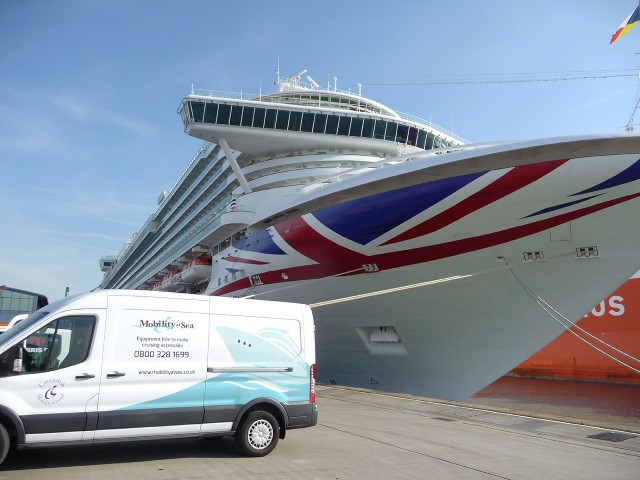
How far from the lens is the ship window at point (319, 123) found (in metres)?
19.5

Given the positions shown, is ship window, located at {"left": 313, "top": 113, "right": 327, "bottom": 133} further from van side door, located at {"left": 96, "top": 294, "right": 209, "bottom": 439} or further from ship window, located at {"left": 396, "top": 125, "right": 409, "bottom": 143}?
van side door, located at {"left": 96, "top": 294, "right": 209, "bottom": 439}

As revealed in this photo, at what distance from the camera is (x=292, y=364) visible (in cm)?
649

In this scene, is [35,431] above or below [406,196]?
below

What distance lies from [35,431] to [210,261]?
17946 mm

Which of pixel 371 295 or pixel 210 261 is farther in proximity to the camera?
pixel 210 261

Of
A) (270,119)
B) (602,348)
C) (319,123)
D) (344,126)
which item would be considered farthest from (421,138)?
(602,348)

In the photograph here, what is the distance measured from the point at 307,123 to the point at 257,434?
1512 centimetres

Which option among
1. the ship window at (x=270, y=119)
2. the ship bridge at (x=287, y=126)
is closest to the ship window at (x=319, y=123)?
the ship bridge at (x=287, y=126)

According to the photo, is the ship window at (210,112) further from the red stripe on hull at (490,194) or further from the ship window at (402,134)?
the red stripe on hull at (490,194)

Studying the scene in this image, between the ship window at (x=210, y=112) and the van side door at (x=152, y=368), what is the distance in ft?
47.4

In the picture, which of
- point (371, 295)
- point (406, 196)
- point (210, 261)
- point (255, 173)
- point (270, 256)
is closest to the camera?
point (406, 196)

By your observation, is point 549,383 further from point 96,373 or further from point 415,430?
point 96,373

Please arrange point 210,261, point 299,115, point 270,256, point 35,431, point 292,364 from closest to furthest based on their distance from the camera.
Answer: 1. point 35,431
2. point 292,364
3. point 270,256
4. point 299,115
5. point 210,261

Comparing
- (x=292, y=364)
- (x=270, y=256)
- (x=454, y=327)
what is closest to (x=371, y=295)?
(x=454, y=327)
